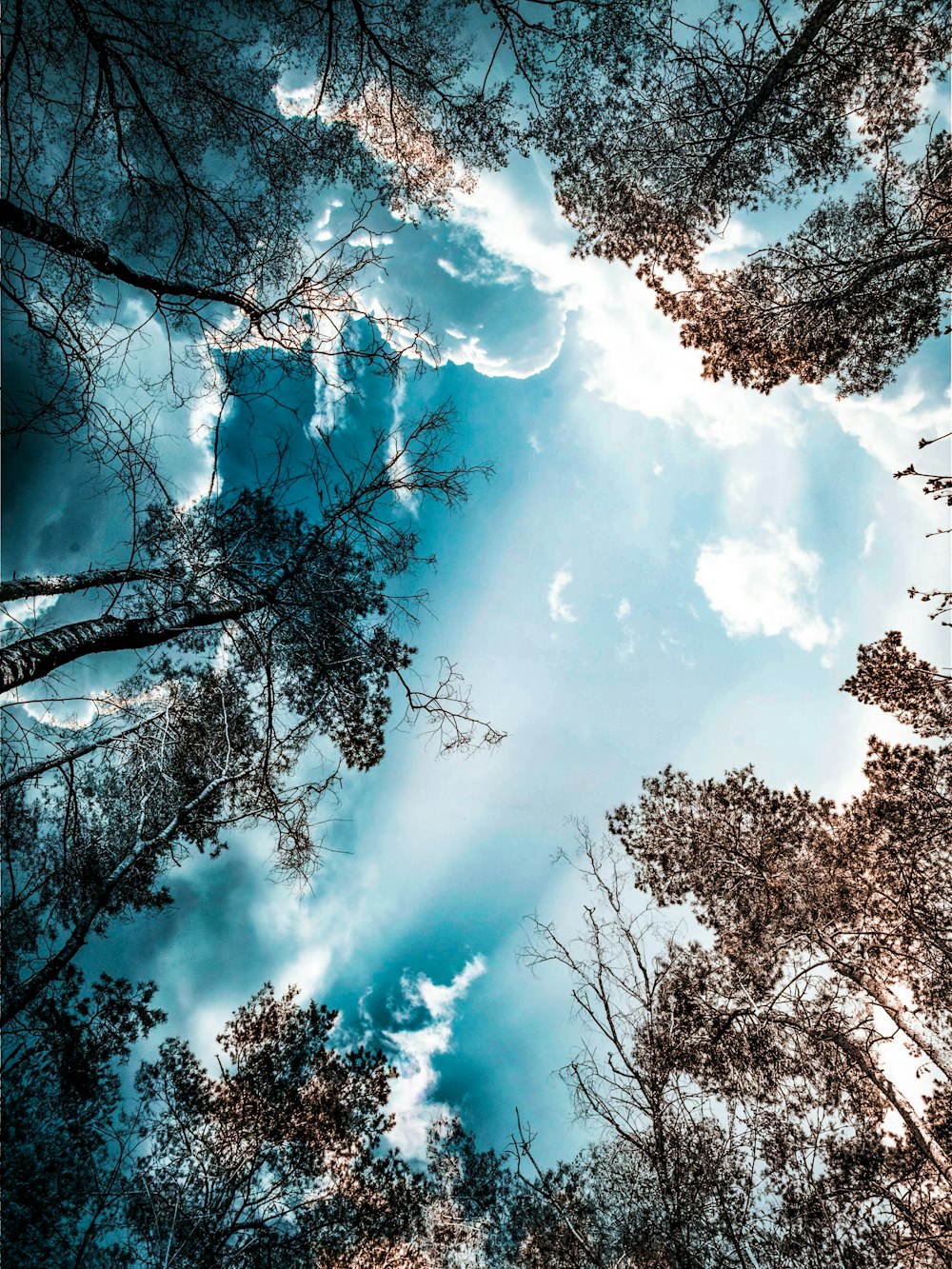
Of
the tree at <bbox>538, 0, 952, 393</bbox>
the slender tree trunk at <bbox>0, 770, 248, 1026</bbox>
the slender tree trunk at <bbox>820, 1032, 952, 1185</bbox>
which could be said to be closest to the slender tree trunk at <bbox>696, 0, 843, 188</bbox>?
the tree at <bbox>538, 0, 952, 393</bbox>

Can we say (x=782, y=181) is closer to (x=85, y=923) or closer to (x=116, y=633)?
(x=116, y=633)

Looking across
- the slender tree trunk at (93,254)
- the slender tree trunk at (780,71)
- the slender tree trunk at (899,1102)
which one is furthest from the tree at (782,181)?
the slender tree trunk at (899,1102)

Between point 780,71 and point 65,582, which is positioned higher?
point 780,71

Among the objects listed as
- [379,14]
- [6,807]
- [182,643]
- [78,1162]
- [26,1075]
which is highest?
[379,14]

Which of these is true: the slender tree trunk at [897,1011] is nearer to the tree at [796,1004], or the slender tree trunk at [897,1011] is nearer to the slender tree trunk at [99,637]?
the tree at [796,1004]

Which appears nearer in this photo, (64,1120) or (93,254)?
(93,254)

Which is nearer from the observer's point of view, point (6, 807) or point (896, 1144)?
point (6, 807)

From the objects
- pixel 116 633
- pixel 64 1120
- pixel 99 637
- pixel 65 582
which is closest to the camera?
pixel 99 637

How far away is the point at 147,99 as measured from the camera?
3.88 meters

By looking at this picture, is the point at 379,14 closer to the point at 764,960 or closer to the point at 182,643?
the point at 182,643

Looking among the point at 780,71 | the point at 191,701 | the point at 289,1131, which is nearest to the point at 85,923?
the point at 191,701

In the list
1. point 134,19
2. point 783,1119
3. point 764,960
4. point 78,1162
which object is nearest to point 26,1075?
point 78,1162

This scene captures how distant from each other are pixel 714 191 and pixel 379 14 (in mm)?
3439

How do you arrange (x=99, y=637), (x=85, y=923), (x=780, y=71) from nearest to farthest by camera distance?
(x=99, y=637) → (x=780, y=71) → (x=85, y=923)
